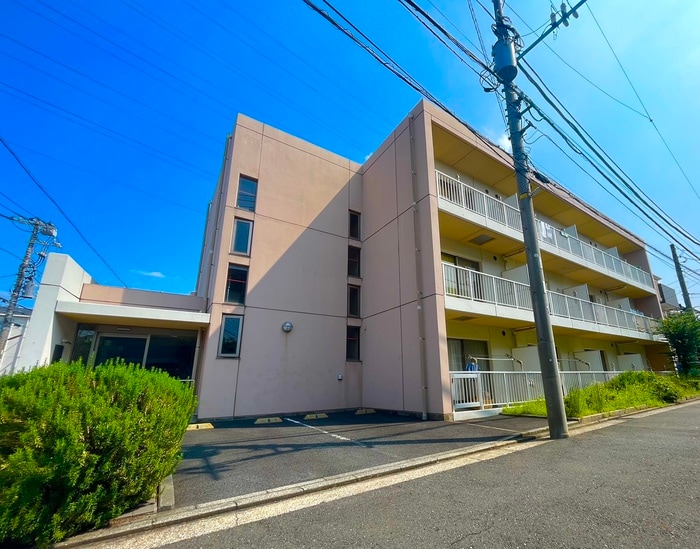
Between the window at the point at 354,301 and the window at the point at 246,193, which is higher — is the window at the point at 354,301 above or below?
below

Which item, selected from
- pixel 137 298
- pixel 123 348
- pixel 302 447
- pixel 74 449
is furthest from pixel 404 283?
pixel 123 348

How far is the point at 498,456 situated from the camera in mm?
5004

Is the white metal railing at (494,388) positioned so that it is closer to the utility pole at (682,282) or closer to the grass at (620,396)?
the grass at (620,396)

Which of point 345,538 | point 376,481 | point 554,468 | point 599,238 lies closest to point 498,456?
point 554,468

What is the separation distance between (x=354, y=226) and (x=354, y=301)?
3259 millimetres

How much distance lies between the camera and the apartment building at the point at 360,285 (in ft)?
30.9

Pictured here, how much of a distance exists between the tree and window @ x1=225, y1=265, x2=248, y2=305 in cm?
2013

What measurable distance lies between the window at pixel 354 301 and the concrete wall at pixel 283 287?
1.36 feet

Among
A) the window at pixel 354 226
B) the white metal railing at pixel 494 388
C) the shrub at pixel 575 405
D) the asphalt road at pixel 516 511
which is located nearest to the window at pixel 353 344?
the window at pixel 354 226

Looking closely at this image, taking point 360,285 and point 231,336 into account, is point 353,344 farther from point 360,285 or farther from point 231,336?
point 231,336

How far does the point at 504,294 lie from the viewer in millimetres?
10883

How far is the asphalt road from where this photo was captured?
2.56 m

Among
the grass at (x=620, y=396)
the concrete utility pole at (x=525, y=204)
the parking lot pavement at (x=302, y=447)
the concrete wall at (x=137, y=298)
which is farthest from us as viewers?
the concrete wall at (x=137, y=298)

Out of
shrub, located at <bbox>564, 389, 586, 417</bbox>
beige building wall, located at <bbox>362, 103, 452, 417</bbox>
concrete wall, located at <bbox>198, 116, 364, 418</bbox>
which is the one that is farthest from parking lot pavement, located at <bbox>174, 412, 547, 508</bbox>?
concrete wall, located at <bbox>198, 116, 364, 418</bbox>
